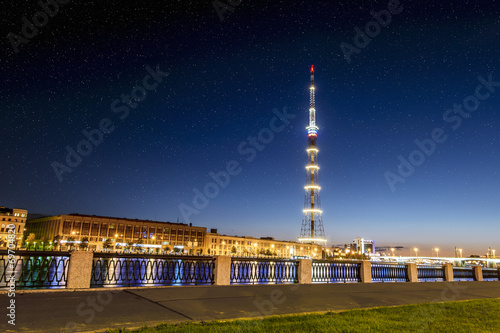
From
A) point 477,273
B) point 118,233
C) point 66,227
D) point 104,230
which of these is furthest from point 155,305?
point 118,233

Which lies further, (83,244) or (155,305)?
(83,244)

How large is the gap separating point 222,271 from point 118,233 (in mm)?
154633

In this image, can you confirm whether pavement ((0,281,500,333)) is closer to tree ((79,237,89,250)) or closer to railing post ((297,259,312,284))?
railing post ((297,259,312,284))

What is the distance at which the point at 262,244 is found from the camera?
19912cm

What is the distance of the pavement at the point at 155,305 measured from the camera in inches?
261

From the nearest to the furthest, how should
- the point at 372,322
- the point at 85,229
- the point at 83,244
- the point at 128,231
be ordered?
the point at 372,322 → the point at 83,244 → the point at 85,229 → the point at 128,231

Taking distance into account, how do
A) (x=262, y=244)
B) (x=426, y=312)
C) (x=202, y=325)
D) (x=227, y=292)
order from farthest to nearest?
(x=262, y=244)
(x=227, y=292)
(x=426, y=312)
(x=202, y=325)

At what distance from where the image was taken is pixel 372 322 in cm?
755

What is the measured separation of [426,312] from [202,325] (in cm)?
631

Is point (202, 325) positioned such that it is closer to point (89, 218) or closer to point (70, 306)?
point (70, 306)

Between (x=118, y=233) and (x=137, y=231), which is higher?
(x=137, y=231)

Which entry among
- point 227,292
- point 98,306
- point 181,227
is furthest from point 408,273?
point 181,227

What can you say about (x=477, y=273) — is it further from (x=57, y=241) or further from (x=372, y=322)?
(x=57, y=241)

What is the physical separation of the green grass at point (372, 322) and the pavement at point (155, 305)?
62 centimetres
